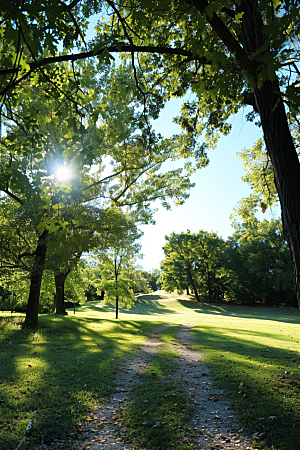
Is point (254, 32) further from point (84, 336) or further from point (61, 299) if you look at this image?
point (61, 299)

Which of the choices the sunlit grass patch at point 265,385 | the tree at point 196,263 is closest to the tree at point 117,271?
the sunlit grass patch at point 265,385

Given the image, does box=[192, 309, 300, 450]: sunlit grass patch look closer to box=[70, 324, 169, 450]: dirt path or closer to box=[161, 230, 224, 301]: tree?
box=[70, 324, 169, 450]: dirt path

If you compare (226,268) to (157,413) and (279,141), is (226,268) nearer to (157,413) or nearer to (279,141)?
(157,413)

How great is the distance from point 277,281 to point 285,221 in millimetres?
43939

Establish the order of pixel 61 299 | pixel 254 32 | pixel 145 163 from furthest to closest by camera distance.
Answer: pixel 61 299, pixel 145 163, pixel 254 32

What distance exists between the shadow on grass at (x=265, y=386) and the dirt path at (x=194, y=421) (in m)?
0.28

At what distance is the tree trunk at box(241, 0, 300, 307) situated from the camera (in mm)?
3031

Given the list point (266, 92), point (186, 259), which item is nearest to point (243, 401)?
point (266, 92)

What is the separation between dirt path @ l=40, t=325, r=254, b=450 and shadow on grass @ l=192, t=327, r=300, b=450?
28 cm

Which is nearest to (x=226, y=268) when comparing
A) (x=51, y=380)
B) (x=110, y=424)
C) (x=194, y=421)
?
(x=51, y=380)

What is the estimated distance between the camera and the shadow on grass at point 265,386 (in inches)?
159

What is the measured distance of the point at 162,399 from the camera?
16.5 ft

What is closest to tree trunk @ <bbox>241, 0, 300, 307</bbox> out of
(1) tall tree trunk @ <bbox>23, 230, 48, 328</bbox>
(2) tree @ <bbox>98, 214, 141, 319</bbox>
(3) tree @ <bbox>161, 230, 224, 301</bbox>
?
(1) tall tree trunk @ <bbox>23, 230, 48, 328</bbox>

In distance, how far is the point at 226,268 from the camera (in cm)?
4784
